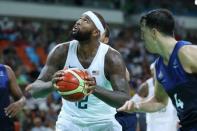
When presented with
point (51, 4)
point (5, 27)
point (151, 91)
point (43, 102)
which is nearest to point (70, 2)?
point (51, 4)

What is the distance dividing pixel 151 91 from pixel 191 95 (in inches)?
209

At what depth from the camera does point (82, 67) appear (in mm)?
6672

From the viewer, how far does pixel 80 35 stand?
6.60m

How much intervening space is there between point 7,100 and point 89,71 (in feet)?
5.14

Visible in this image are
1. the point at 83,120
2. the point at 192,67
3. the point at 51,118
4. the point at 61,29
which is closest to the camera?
the point at 192,67

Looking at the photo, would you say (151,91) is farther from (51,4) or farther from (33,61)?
(51,4)

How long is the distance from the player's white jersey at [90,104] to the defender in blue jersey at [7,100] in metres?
1.02

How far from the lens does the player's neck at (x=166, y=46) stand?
529 centimetres

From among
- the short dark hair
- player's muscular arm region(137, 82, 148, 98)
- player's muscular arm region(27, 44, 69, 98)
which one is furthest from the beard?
player's muscular arm region(137, 82, 148, 98)

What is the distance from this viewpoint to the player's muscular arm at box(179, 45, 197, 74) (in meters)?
5.01

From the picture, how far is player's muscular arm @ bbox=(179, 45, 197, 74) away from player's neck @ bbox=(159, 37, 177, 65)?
6.0 inches

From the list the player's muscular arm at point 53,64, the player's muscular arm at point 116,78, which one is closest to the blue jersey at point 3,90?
the player's muscular arm at point 53,64

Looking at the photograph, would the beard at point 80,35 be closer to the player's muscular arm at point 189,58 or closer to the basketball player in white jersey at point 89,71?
the basketball player in white jersey at point 89,71

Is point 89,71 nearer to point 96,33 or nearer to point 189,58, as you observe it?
point 96,33
